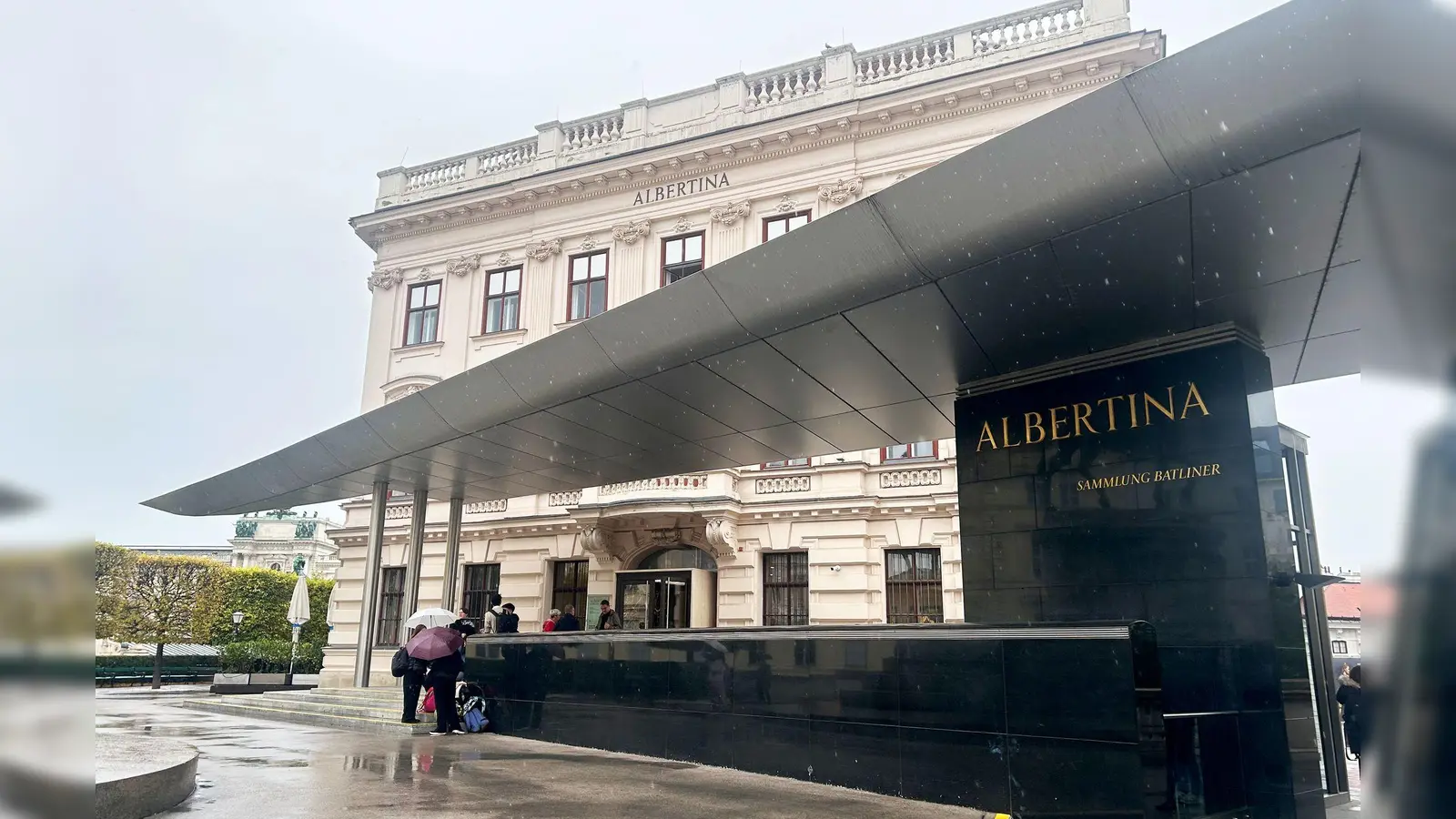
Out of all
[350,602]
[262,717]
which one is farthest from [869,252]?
[350,602]

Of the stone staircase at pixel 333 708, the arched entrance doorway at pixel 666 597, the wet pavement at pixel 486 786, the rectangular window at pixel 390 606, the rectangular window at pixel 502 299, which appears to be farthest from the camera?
the rectangular window at pixel 502 299

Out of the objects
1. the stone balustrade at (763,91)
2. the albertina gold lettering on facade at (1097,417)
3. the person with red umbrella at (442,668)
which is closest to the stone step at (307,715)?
the person with red umbrella at (442,668)

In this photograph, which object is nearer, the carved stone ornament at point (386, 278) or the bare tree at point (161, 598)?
the carved stone ornament at point (386, 278)

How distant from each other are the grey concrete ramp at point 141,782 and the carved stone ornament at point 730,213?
20.3m

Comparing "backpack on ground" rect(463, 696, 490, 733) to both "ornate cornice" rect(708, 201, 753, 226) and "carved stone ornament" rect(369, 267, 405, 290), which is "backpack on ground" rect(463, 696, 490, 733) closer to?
"ornate cornice" rect(708, 201, 753, 226)

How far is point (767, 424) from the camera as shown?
41.1ft

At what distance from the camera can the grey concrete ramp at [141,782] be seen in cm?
609

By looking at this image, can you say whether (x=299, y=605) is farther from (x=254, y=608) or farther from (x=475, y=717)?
(x=475, y=717)

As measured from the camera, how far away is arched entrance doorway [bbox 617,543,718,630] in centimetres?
2394

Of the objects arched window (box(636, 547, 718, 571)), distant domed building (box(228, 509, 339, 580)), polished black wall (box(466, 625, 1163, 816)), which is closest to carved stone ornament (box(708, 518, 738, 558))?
arched window (box(636, 547, 718, 571))

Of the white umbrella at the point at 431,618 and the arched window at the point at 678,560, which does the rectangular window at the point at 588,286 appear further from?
the white umbrella at the point at 431,618

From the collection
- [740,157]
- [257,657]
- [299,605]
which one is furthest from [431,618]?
[257,657]

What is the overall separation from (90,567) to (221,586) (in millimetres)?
47245

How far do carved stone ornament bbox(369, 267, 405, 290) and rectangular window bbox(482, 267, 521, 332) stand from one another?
11.0ft
